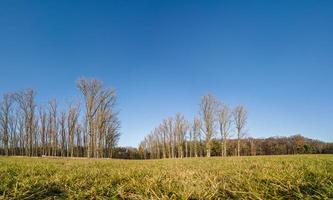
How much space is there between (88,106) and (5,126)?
2610 cm

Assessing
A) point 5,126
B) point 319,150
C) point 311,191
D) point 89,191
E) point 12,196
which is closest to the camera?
point 311,191

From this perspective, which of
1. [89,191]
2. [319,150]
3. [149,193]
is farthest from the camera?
[319,150]

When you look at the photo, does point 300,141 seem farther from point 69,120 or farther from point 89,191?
point 89,191

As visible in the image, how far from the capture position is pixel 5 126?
4559 centimetres

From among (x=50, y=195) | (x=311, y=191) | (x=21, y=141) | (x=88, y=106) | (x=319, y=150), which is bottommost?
(x=319, y=150)

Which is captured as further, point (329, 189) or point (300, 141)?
point (300, 141)

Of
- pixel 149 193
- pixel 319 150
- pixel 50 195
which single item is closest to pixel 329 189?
pixel 149 193

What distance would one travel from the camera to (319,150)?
6769cm

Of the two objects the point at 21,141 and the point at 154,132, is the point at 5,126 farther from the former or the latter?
the point at 154,132

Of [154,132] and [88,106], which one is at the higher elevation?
[88,106]

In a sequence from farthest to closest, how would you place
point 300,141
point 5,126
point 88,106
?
point 300,141 → point 5,126 → point 88,106

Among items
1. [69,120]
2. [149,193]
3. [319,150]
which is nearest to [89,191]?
[149,193]

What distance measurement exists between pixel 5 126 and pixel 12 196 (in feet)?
176

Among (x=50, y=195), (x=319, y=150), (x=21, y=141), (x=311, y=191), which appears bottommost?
(x=319, y=150)
